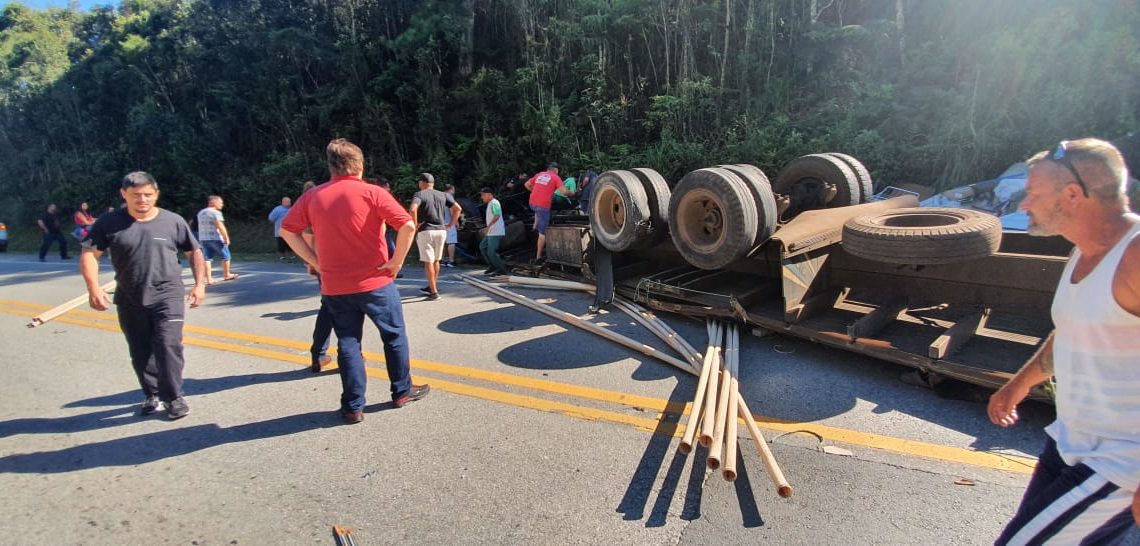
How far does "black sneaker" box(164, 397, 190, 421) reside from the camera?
3.90 m

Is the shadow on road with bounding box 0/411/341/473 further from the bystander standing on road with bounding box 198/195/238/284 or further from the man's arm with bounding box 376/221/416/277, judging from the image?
the bystander standing on road with bounding box 198/195/238/284

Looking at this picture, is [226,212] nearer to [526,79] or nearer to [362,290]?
[526,79]

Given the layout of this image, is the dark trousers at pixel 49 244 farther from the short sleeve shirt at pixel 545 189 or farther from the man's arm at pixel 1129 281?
the man's arm at pixel 1129 281

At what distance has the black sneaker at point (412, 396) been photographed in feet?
12.8

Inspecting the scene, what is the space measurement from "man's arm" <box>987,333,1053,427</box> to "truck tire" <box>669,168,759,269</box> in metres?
2.92

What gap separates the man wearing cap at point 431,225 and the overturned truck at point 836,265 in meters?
2.27

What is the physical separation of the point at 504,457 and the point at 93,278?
3.06 m

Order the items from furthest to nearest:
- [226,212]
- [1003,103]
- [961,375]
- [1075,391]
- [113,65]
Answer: [113,65]
[226,212]
[1003,103]
[961,375]
[1075,391]

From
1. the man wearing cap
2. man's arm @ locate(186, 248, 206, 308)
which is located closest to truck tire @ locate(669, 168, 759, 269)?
the man wearing cap

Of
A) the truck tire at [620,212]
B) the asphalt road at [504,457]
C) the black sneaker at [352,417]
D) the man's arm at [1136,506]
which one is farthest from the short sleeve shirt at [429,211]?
the man's arm at [1136,506]

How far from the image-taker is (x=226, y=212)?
20.1 meters

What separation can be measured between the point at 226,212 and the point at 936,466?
23.0 meters

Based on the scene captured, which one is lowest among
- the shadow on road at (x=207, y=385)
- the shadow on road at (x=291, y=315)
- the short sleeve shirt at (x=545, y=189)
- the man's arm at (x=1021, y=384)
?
the shadow on road at (x=207, y=385)

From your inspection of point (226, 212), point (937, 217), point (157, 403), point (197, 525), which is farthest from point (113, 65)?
point (937, 217)
